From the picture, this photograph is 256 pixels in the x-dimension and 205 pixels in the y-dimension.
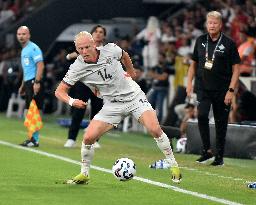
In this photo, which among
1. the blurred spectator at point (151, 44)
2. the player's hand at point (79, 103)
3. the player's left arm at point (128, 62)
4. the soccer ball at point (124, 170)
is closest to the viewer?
the player's hand at point (79, 103)

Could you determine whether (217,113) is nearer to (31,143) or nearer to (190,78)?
(190,78)

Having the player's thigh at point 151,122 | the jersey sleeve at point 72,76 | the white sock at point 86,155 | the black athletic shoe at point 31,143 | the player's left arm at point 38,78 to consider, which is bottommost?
the black athletic shoe at point 31,143

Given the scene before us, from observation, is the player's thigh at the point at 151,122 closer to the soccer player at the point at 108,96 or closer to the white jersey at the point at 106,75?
the soccer player at the point at 108,96

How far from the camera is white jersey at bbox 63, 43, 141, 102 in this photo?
12.0 meters

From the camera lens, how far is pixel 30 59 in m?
18.0

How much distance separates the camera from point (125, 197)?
10797mm

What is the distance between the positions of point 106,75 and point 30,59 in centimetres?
612

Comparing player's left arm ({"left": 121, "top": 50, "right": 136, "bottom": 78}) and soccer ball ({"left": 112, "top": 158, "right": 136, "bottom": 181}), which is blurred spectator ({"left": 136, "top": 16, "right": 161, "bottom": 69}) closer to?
player's left arm ({"left": 121, "top": 50, "right": 136, "bottom": 78})

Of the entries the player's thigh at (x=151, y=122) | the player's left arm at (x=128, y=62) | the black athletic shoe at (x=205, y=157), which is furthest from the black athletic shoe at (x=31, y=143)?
the player's thigh at (x=151, y=122)

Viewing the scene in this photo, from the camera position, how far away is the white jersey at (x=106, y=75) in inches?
474

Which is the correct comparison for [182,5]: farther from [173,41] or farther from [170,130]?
[170,130]

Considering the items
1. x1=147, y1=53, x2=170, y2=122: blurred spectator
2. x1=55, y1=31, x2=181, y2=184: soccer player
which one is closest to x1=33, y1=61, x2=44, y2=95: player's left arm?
x1=55, y1=31, x2=181, y2=184: soccer player

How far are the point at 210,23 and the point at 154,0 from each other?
18.2 m

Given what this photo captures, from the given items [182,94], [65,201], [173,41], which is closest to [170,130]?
[182,94]
